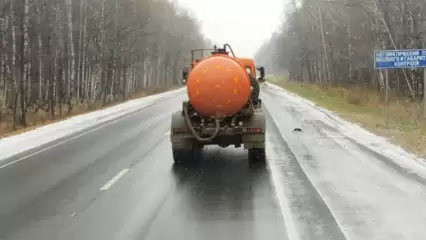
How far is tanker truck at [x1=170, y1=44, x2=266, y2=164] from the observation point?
10.4m

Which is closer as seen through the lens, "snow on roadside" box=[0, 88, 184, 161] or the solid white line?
the solid white line

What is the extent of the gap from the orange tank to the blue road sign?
9531mm

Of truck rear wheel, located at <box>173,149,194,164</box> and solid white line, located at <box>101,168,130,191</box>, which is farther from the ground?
truck rear wheel, located at <box>173,149,194,164</box>

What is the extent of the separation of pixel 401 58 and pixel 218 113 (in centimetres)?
1024

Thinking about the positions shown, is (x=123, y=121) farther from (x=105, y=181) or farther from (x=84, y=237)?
(x=84, y=237)

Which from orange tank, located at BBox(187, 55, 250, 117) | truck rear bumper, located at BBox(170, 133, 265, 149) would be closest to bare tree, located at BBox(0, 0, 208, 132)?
truck rear bumper, located at BBox(170, 133, 265, 149)

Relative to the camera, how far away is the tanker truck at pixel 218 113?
408 inches

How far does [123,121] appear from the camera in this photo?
23344 millimetres

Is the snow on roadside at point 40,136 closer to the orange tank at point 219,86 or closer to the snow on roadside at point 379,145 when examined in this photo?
the orange tank at point 219,86

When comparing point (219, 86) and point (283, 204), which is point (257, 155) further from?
point (283, 204)

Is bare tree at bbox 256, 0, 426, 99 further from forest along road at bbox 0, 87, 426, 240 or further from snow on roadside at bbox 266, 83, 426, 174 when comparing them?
forest along road at bbox 0, 87, 426, 240

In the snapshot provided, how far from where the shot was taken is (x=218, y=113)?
35.0 feet

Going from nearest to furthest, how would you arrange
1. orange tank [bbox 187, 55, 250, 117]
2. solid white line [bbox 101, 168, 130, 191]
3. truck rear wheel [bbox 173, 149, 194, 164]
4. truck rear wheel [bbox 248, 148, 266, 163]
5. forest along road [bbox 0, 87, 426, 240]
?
1. forest along road [bbox 0, 87, 426, 240]
2. solid white line [bbox 101, 168, 130, 191]
3. orange tank [bbox 187, 55, 250, 117]
4. truck rear wheel [bbox 248, 148, 266, 163]
5. truck rear wheel [bbox 173, 149, 194, 164]

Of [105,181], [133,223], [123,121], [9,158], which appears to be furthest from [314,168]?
[123,121]
